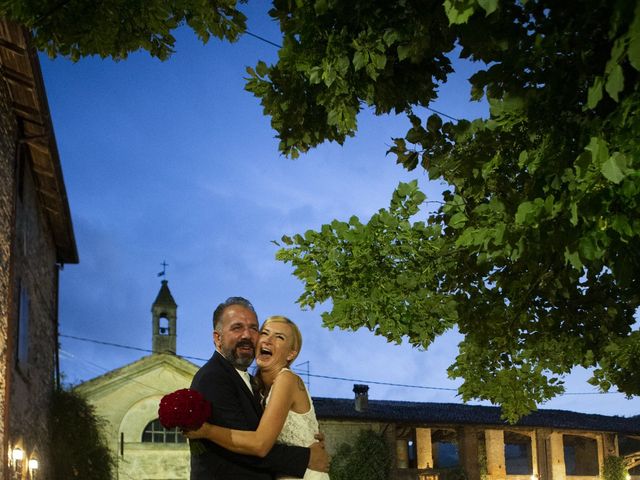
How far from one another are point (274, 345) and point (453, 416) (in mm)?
29652

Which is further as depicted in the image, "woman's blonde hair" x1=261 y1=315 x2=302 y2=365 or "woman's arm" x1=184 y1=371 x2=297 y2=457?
"woman's blonde hair" x1=261 y1=315 x2=302 y2=365

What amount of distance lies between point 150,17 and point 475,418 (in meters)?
28.7

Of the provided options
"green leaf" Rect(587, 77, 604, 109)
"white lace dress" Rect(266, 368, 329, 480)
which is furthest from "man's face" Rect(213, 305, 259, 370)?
"green leaf" Rect(587, 77, 604, 109)

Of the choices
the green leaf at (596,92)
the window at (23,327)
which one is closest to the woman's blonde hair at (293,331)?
the green leaf at (596,92)

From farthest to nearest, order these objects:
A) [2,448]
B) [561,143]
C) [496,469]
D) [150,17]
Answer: [496,469] → [2,448] → [150,17] → [561,143]

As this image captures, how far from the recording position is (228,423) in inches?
154

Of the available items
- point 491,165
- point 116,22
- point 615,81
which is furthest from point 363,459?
point 615,81

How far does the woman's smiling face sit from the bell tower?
24.7 metres

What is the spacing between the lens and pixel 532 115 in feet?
16.4

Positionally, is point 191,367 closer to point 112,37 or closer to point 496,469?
point 496,469

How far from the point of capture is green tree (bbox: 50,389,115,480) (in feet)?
68.5

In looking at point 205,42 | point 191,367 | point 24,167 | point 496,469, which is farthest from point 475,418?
point 205,42

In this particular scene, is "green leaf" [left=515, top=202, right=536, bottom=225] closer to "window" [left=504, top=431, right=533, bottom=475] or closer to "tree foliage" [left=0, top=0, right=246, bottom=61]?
"tree foliage" [left=0, top=0, right=246, bottom=61]

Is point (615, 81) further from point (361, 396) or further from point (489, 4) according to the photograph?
point (361, 396)
